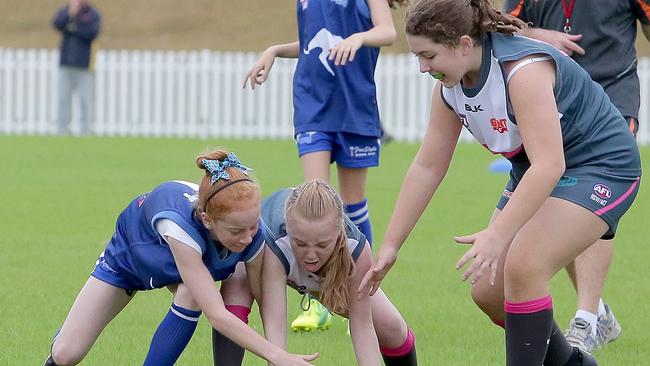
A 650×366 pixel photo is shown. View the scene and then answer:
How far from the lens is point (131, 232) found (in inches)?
214

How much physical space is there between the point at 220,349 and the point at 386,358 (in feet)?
2.33

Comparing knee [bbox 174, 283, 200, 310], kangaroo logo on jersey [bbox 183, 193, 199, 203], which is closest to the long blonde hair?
kangaroo logo on jersey [bbox 183, 193, 199, 203]

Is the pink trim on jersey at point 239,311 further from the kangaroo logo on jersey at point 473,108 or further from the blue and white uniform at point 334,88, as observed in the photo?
the blue and white uniform at point 334,88

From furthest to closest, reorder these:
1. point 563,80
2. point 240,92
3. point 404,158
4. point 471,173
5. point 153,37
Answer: point 153,37 → point 240,92 → point 404,158 → point 471,173 → point 563,80

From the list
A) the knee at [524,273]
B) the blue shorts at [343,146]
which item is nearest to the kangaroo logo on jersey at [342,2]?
the blue shorts at [343,146]

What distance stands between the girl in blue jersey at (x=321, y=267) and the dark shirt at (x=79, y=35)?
15013mm

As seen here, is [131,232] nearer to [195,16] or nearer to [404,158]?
[404,158]

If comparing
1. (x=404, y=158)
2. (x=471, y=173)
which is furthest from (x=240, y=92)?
(x=471, y=173)

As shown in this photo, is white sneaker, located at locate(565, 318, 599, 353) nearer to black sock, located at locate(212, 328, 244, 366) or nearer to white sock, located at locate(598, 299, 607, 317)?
white sock, located at locate(598, 299, 607, 317)

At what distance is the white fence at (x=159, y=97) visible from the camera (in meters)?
21.7

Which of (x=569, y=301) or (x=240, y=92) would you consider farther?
(x=240, y=92)

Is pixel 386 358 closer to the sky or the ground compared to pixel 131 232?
closer to the ground

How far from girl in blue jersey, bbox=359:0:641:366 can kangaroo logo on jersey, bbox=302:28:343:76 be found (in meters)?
1.95

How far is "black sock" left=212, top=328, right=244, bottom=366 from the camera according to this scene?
5180 mm
